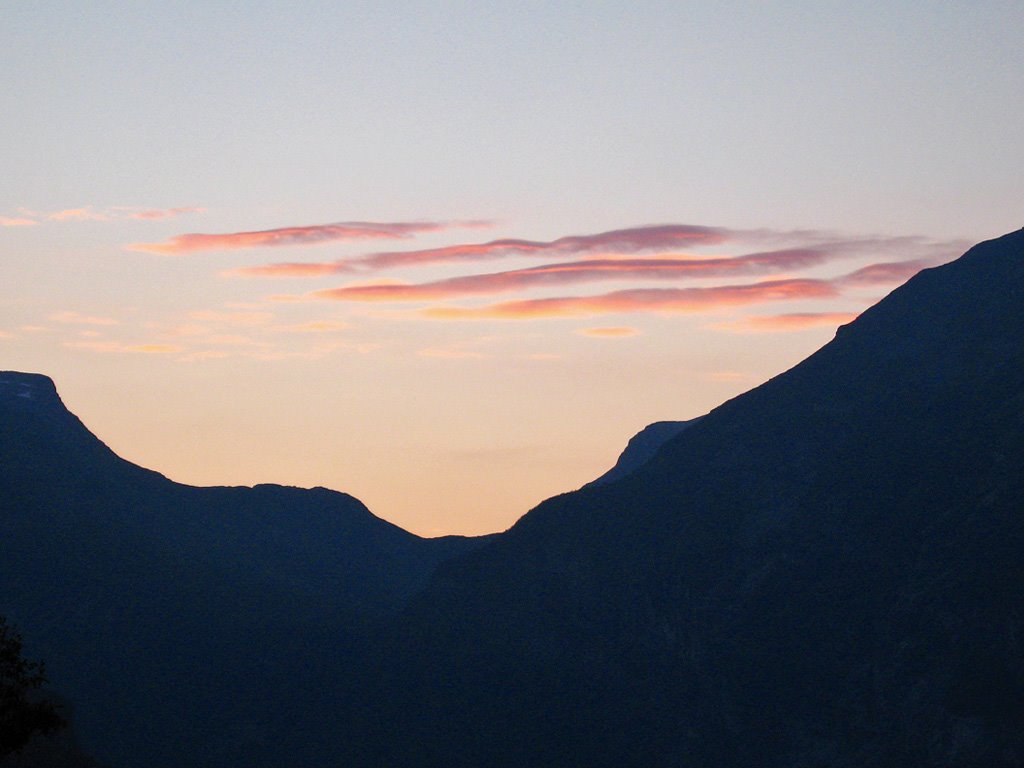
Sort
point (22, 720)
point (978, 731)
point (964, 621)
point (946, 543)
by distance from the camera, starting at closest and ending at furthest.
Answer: point (22, 720) < point (978, 731) < point (964, 621) < point (946, 543)

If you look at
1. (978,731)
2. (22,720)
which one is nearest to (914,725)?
(978,731)

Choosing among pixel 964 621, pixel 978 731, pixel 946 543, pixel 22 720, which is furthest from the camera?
pixel 946 543

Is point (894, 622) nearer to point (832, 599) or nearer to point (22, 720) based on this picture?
point (832, 599)

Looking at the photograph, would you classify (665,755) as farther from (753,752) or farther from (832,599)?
(832,599)

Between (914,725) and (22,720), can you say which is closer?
(22,720)

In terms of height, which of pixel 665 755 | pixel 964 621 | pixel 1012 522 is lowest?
pixel 665 755

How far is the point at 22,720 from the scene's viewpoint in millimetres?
61125

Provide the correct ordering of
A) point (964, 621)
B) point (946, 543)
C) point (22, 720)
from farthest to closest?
point (946, 543) → point (964, 621) → point (22, 720)

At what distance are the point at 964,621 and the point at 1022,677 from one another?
14.2 metres

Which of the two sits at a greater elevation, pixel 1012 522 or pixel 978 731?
pixel 1012 522

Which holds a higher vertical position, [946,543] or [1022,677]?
[946,543]

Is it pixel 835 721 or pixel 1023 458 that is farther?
pixel 1023 458

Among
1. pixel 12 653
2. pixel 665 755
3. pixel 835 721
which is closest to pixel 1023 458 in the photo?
pixel 835 721

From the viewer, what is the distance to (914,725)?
16962 cm
